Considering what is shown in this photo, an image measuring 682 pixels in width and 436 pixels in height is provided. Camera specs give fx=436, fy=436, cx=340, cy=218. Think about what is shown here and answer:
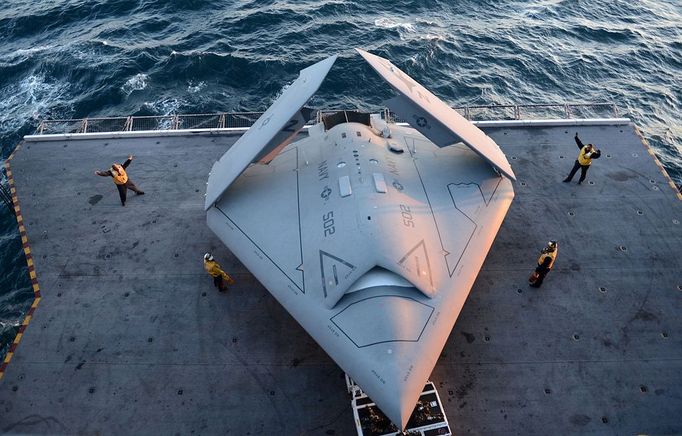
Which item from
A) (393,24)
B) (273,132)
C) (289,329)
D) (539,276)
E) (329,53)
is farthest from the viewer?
(393,24)

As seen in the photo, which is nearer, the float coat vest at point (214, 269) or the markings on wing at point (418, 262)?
the markings on wing at point (418, 262)

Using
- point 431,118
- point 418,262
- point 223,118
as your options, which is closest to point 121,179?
point 223,118

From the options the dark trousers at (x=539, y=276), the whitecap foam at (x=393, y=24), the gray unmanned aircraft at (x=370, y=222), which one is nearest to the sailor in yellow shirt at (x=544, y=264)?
the dark trousers at (x=539, y=276)

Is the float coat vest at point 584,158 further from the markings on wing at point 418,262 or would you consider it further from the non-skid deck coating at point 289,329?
the markings on wing at point 418,262

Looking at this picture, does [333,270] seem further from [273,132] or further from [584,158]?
[584,158]

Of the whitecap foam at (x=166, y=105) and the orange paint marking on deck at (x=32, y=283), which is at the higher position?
the orange paint marking on deck at (x=32, y=283)

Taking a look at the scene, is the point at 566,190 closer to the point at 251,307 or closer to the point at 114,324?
the point at 251,307
